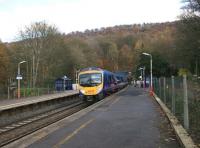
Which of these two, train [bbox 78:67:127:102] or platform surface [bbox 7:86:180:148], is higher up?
train [bbox 78:67:127:102]

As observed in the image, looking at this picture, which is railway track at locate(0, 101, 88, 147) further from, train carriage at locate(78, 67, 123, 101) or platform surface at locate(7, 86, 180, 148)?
train carriage at locate(78, 67, 123, 101)

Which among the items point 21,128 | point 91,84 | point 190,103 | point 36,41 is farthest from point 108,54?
point 190,103

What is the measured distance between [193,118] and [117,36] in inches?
4877

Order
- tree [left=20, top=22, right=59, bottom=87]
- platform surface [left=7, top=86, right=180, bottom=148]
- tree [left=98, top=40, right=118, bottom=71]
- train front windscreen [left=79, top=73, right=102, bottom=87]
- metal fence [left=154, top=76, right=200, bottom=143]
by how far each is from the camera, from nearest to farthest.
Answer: platform surface [left=7, top=86, right=180, bottom=148], metal fence [left=154, top=76, right=200, bottom=143], train front windscreen [left=79, top=73, right=102, bottom=87], tree [left=20, top=22, right=59, bottom=87], tree [left=98, top=40, right=118, bottom=71]

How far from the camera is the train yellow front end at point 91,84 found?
120ft

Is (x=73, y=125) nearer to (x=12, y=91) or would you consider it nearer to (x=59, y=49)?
(x=12, y=91)

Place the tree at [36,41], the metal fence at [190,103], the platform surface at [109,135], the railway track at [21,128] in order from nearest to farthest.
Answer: the platform surface at [109,135], the metal fence at [190,103], the railway track at [21,128], the tree at [36,41]

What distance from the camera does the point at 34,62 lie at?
71750mm

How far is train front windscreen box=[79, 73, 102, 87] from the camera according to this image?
3662 cm

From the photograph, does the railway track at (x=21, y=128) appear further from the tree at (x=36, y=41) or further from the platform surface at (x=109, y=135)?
the tree at (x=36, y=41)

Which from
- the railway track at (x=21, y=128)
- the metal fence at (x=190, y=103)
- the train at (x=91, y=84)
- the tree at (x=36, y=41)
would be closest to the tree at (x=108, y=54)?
the tree at (x=36, y=41)

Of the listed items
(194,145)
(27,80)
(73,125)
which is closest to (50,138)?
(73,125)

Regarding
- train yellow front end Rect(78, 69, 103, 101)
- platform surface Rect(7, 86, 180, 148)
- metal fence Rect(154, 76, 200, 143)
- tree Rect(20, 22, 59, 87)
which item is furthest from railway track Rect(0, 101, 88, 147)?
tree Rect(20, 22, 59, 87)

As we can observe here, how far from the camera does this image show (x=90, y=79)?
36.8 m
